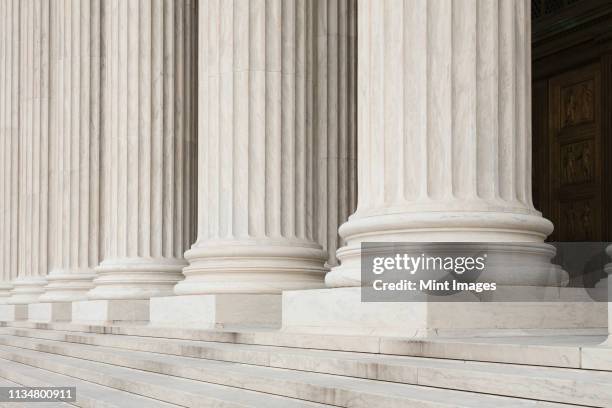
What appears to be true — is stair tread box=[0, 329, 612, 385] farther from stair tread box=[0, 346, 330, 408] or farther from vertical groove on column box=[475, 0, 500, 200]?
vertical groove on column box=[475, 0, 500, 200]

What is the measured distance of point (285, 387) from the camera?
2902 centimetres

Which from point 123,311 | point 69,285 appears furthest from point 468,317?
point 69,285

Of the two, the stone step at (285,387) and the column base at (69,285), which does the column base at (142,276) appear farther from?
the stone step at (285,387)

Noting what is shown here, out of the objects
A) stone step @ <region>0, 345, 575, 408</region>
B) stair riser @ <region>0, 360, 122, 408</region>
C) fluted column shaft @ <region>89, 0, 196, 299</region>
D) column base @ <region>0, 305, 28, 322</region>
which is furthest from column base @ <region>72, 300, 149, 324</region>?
column base @ <region>0, 305, 28, 322</region>

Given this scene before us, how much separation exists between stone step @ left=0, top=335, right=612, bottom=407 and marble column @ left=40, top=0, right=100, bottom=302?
3583cm

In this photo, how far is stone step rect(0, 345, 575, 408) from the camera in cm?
2295

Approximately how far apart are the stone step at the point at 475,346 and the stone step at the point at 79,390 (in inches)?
217

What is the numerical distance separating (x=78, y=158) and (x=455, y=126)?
48189 millimetres

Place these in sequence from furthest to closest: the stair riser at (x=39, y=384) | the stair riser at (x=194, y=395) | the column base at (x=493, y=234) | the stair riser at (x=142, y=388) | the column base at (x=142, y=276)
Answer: the column base at (x=142, y=276) → the stair riser at (x=39, y=384) → the column base at (x=493, y=234) → the stair riser at (x=142, y=388) → the stair riser at (x=194, y=395)

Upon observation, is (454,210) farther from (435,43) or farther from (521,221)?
(435,43)

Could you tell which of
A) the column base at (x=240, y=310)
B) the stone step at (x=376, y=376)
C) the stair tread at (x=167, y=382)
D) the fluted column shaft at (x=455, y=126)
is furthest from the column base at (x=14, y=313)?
the fluted column shaft at (x=455, y=126)

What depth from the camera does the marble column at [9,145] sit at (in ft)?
333

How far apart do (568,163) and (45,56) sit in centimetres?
4674

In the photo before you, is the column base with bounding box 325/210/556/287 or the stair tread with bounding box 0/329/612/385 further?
the column base with bounding box 325/210/556/287
